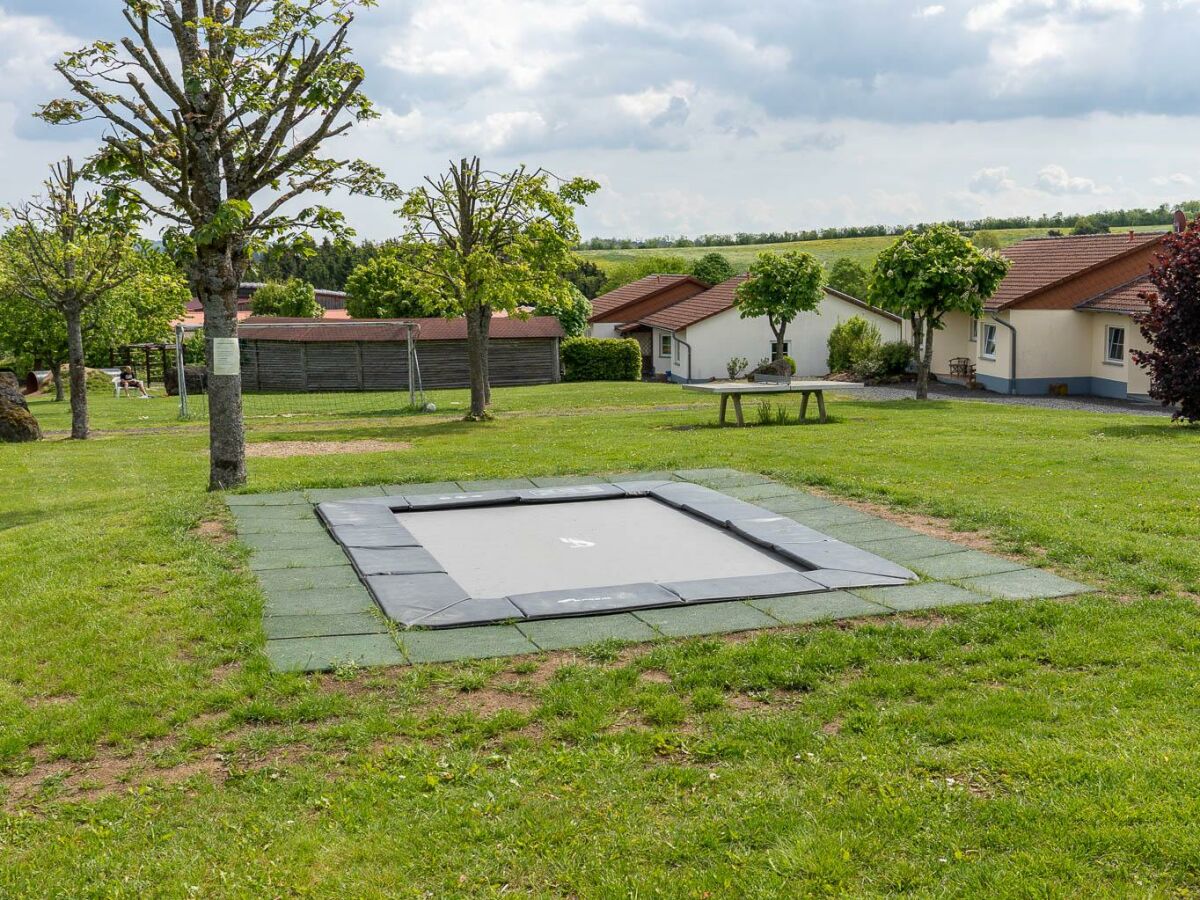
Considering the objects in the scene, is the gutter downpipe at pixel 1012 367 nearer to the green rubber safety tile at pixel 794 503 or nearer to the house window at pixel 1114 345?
the house window at pixel 1114 345

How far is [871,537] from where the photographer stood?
30.0ft

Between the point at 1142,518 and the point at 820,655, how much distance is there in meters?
4.83

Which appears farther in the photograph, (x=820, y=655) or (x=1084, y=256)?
(x=1084, y=256)

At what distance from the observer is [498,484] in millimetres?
11789

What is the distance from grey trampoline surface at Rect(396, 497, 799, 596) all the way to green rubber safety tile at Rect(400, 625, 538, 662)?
95cm

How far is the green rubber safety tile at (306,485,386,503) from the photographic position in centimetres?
1093

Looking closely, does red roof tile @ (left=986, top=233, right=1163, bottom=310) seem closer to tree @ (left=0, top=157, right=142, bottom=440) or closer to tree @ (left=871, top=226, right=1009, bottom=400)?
tree @ (left=871, top=226, right=1009, bottom=400)

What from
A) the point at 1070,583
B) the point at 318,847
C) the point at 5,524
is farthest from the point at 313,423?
the point at 318,847

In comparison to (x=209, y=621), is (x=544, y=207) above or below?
above

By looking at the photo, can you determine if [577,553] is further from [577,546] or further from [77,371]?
[77,371]

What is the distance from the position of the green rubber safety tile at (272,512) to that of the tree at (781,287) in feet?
106

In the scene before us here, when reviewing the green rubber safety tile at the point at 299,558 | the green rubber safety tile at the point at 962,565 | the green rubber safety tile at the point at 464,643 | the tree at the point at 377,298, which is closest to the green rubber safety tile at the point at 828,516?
the green rubber safety tile at the point at 962,565

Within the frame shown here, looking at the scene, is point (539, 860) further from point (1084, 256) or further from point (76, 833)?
point (1084, 256)

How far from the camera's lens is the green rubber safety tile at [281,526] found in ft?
30.9
